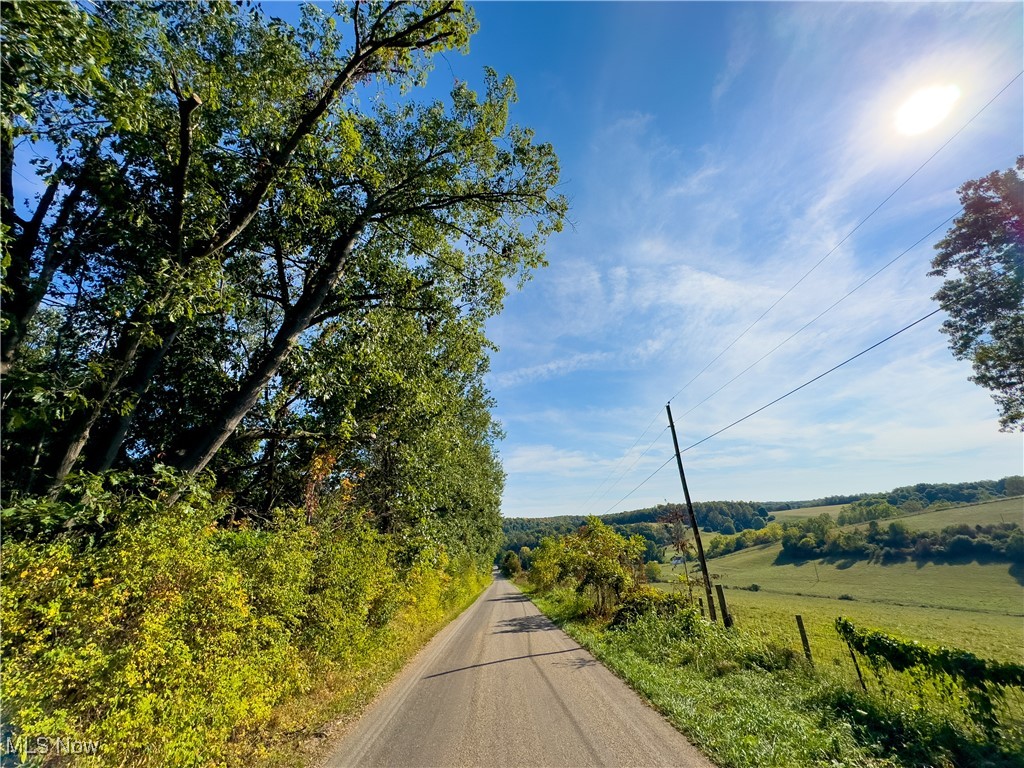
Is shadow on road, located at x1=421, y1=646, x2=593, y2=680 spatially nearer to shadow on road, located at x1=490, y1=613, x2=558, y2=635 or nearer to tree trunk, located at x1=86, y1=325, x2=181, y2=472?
shadow on road, located at x1=490, y1=613, x2=558, y2=635

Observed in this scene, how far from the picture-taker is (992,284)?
12.6 metres

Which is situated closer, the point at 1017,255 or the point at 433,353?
the point at 433,353

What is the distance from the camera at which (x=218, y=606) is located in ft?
15.4

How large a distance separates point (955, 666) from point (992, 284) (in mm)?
12919

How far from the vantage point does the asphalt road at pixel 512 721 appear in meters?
5.38

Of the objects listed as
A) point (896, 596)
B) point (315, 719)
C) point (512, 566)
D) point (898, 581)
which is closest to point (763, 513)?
point (898, 581)

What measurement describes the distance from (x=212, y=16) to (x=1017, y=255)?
21.1m

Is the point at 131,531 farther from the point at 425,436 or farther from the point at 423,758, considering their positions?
the point at 425,436

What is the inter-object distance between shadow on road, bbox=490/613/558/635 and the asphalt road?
6.17 meters

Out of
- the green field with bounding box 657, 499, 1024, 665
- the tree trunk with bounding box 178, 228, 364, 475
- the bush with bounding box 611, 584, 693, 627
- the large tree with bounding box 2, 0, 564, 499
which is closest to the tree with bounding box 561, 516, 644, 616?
the bush with bounding box 611, 584, 693, 627

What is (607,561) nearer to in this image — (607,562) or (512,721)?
(607,562)

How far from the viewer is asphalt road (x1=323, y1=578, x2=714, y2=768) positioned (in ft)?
17.7

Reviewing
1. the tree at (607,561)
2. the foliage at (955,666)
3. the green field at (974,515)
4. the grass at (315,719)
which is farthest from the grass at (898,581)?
the grass at (315,719)

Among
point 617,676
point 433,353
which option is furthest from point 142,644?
point 617,676
